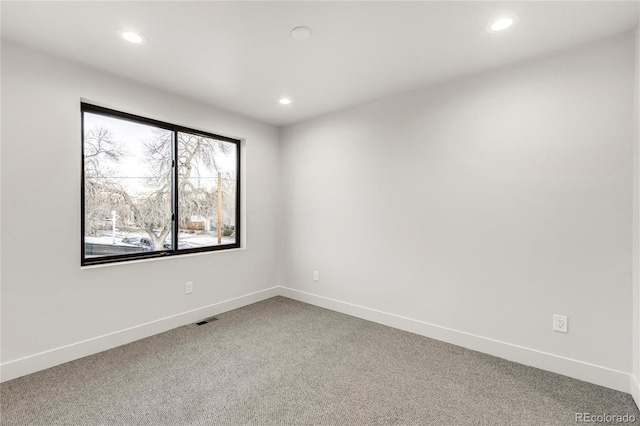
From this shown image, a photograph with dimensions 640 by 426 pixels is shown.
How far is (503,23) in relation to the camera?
1.93 metres

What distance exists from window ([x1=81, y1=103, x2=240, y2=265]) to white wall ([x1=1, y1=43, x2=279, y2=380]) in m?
0.14

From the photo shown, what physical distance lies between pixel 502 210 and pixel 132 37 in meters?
3.12

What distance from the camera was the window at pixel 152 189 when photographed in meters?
2.66

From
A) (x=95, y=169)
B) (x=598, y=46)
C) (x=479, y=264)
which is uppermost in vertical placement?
(x=598, y=46)

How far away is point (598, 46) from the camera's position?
2119mm

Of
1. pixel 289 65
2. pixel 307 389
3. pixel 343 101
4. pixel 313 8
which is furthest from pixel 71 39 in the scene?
pixel 307 389

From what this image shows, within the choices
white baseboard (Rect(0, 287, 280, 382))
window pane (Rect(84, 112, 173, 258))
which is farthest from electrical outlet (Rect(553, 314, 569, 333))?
window pane (Rect(84, 112, 173, 258))

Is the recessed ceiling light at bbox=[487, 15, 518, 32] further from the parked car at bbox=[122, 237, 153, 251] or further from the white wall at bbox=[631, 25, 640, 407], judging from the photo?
the parked car at bbox=[122, 237, 153, 251]

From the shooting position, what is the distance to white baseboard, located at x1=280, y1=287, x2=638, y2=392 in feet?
6.84

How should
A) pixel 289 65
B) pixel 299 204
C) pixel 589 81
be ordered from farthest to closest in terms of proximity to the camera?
pixel 299 204
pixel 289 65
pixel 589 81

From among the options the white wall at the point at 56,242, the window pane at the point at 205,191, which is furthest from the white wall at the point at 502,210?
the white wall at the point at 56,242

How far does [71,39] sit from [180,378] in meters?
2.55

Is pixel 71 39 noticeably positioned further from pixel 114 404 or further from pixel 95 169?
pixel 114 404

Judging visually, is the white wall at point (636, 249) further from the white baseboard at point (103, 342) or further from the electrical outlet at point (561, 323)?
the white baseboard at point (103, 342)
